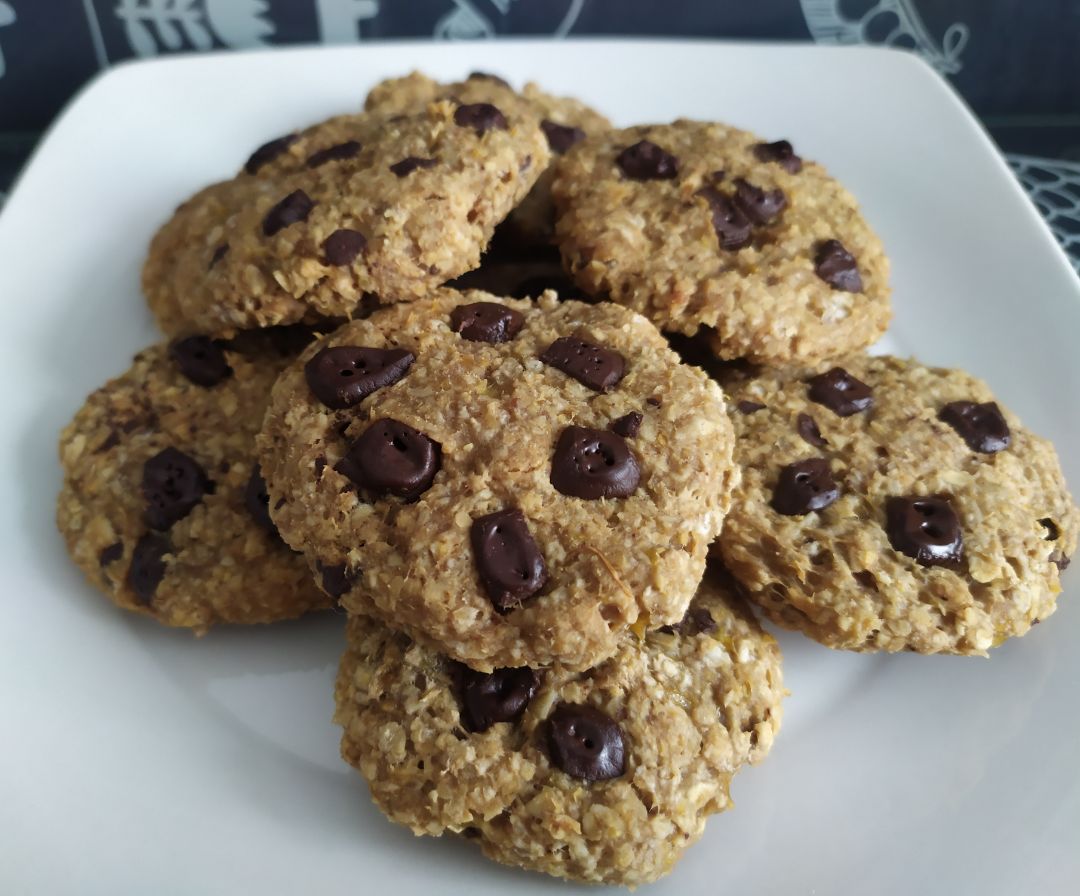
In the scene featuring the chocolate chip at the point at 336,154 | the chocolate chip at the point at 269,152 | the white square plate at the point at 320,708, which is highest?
the chocolate chip at the point at 336,154

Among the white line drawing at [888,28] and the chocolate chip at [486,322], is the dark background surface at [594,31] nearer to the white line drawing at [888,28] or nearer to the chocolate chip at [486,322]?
the white line drawing at [888,28]

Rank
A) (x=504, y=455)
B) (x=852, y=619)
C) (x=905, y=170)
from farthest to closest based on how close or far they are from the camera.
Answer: (x=905, y=170) < (x=852, y=619) < (x=504, y=455)

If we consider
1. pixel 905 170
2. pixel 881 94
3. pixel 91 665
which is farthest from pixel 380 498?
pixel 881 94

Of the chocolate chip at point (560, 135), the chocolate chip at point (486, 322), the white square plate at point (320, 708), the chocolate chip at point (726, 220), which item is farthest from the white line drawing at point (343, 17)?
the chocolate chip at point (486, 322)

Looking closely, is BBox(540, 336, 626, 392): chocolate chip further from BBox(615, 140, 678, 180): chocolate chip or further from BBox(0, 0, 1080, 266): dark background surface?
BBox(0, 0, 1080, 266): dark background surface

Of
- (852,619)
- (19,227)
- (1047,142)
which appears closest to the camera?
(852,619)

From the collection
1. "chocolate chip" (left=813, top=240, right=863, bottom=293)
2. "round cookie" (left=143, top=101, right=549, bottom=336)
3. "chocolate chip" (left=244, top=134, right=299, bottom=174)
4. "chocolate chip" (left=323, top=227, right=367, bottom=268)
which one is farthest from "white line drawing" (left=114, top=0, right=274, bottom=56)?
"chocolate chip" (left=813, top=240, right=863, bottom=293)

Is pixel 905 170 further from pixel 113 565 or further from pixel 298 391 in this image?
pixel 113 565
